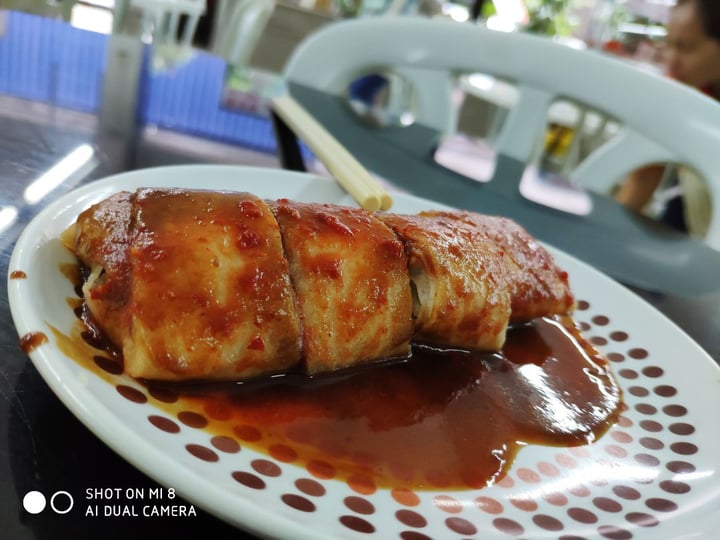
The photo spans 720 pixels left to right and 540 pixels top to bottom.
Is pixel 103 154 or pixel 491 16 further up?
pixel 491 16

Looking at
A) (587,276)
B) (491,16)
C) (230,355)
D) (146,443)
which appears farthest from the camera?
(491,16)

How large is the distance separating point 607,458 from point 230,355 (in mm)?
599

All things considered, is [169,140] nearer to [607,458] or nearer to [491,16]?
[607,458]

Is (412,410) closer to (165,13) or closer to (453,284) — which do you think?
(453,284)

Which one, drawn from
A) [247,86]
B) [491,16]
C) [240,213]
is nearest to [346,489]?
[240,213]

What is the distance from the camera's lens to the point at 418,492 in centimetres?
76

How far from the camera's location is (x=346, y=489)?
2.40 feet

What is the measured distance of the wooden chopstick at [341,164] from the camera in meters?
1.44

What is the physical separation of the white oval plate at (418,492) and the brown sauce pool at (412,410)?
1.0 inches

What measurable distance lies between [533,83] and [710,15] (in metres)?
1.77

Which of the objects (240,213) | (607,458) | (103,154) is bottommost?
(607,458)

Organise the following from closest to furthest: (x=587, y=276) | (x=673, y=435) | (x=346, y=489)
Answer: (x=346, y=489) → (x=673, y=435) → (x=587, y=276)

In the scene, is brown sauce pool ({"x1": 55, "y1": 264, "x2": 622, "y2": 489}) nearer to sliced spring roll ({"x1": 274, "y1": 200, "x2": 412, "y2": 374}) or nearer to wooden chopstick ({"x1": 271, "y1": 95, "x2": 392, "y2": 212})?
sliced spring roll ({"x1": 274, "y1": 200, "x2": 412, "y2": 374})

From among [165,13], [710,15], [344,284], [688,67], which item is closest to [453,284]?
[344,284]
